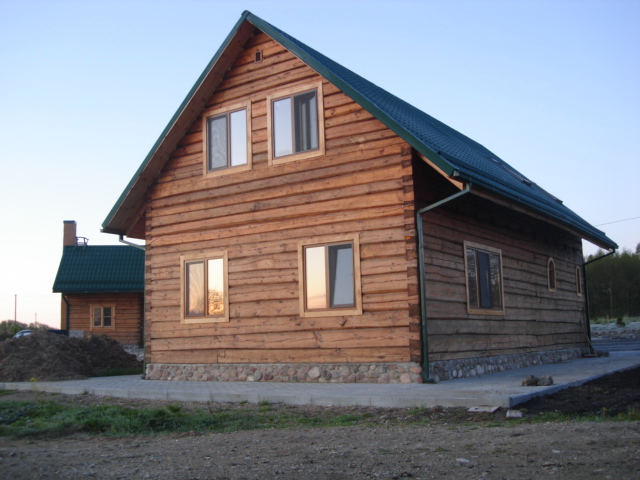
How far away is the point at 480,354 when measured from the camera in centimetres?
1440

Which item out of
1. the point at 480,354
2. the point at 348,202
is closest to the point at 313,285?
the point at 348,202

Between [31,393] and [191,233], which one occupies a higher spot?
[191,233]

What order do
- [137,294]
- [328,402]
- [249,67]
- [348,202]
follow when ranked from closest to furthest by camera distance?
[328,402] < [348,202] < [249,67] < [137,294]

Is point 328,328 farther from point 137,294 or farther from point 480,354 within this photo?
point 137,294

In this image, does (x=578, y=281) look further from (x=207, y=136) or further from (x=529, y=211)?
(x=207, y=136)

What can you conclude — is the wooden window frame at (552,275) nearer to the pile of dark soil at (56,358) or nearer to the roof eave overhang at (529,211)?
the roof eave overhang at (529,211)

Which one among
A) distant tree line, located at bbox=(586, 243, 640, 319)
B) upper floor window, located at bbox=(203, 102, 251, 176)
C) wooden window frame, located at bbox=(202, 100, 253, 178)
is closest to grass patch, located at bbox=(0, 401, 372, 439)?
wooden window frame, located at bbox=(202, 100, 253, 178)

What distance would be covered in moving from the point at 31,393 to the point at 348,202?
7826mm

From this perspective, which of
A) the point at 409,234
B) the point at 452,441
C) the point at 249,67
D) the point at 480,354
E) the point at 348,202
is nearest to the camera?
the point at 452,441

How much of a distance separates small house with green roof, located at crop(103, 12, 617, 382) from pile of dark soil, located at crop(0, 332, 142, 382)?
119 inches

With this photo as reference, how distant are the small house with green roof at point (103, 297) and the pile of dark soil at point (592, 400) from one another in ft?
88.8

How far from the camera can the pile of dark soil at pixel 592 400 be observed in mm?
8406

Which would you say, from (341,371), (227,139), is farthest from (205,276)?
(341,371)

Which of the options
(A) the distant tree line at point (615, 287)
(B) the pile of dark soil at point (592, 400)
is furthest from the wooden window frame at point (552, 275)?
(A) the distant tree line at point (615, 287)
